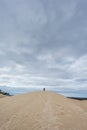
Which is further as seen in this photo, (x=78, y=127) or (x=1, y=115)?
(x=1, y=115)

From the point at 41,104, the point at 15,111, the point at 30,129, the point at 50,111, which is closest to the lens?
the point at 30,129

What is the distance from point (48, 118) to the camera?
10734mm

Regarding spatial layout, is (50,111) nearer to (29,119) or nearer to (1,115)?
(29,119)

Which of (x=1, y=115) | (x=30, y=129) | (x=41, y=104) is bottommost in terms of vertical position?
(x=30, y=129)

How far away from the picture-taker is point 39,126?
9.86 meters

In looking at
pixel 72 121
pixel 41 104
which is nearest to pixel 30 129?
pixel 72 121

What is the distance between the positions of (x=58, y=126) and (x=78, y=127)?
111cm

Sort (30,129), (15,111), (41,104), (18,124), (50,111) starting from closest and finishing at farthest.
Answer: (30,129) < (18,124) < (50,111) < (15,111) < (41,104)

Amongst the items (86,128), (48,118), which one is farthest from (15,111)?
(86,128)

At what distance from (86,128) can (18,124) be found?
3780 millimetres

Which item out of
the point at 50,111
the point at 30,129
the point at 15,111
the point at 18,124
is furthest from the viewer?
the point at 15,111

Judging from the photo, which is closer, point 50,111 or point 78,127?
point 78,127

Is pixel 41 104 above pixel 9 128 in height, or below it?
above

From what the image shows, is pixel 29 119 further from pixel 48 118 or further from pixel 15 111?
pixel 15 111
